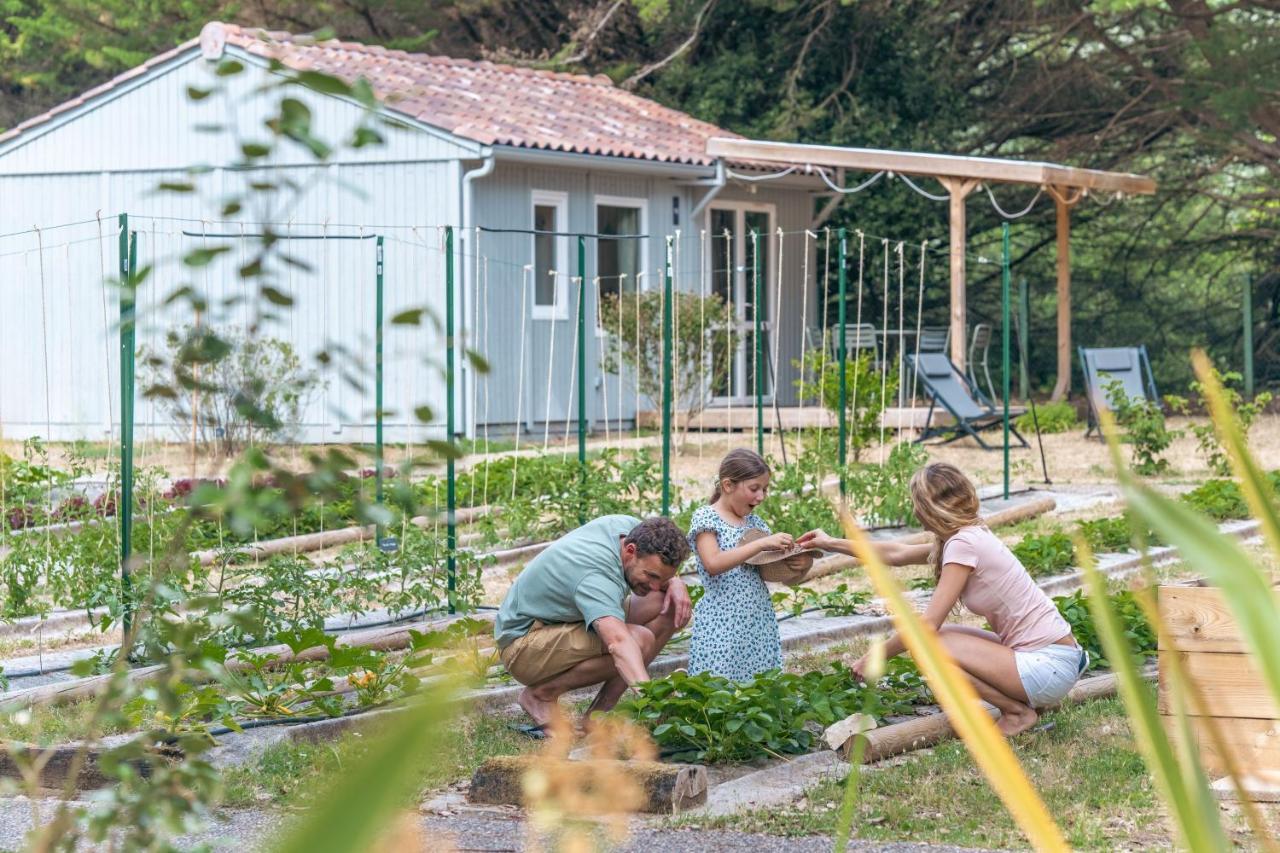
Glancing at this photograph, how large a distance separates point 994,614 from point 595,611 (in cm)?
134

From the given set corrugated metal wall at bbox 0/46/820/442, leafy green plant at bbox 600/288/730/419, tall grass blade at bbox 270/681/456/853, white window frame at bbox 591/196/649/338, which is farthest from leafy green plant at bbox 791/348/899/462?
tall grass blade at bbox 270/681/456/853

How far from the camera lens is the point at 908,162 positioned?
17625 millimetres

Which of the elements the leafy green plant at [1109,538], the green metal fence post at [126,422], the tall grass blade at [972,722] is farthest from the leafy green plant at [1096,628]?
the tall grass blade at [972,722]

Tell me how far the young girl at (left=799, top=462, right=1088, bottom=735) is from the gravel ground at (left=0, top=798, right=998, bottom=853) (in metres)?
1.32

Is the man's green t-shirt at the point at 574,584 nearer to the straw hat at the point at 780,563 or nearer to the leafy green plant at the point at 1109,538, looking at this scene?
the straw hat at the point at 780,563

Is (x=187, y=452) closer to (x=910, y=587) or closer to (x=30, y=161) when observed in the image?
(x=30, y=161)

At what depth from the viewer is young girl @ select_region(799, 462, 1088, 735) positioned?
18.6 feet

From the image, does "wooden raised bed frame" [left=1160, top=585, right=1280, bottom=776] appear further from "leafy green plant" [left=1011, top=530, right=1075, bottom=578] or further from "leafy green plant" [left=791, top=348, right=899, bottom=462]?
"leafy green plant" [left=791, top=348, right=899, bottom=462]

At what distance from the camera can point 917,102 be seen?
74.6 ft

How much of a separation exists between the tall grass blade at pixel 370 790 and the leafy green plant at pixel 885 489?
33.0ft

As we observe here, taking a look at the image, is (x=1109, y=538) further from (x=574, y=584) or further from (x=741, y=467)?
(x=574, y=584)

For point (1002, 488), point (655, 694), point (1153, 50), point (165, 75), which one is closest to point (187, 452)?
point (165, 75)

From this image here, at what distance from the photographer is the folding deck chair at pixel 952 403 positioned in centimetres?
1558

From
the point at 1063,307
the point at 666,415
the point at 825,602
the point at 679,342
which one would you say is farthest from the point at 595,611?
the point at 1063,307
